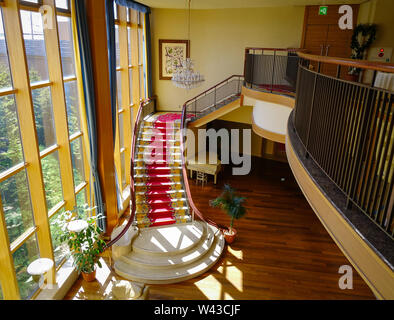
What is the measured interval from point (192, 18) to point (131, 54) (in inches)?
128

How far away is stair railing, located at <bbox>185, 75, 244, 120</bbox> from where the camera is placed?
12.4 meters

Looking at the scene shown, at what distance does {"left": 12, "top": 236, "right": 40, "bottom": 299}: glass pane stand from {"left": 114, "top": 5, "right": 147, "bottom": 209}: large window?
4272 mm

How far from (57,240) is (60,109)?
274 cm

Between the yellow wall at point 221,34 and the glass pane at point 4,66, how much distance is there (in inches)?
337

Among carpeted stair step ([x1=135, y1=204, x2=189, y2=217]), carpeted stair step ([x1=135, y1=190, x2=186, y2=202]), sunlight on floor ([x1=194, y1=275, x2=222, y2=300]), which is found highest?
carpeted stair step ([x1=135, y1=190, x2=186, y2=202])

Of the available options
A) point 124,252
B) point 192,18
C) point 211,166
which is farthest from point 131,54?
point 124,252

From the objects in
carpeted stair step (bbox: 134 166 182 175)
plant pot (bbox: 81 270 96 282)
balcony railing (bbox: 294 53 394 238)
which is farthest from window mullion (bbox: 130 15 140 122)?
balcony railing (bbox: 294 53 394 238)

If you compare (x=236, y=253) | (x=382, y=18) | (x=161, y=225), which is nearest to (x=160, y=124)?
(x=161, y=225)

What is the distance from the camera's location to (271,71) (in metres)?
9.27

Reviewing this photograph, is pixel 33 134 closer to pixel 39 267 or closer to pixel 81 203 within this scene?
pixel 39 267

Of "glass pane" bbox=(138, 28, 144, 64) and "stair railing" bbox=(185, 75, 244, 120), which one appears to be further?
"stair railing" bbox=(185, 75, 244, 120)

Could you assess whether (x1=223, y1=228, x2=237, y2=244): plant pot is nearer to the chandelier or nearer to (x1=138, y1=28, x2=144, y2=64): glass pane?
the chandelier
